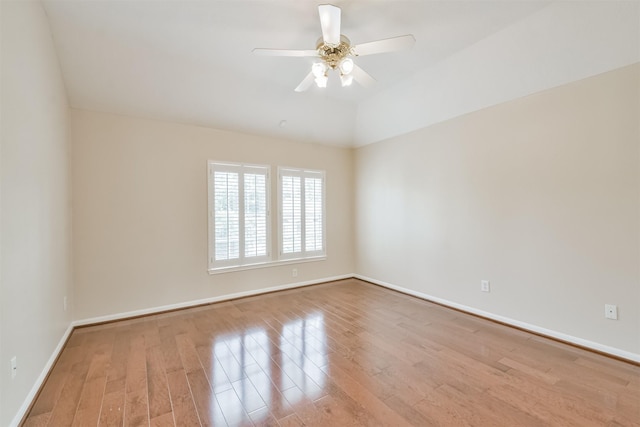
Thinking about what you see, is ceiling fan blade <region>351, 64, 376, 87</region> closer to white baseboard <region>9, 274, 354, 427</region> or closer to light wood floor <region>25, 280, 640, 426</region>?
light wood floor <region>25, 280, 640, 426</region>

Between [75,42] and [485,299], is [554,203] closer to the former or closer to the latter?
[485,299]

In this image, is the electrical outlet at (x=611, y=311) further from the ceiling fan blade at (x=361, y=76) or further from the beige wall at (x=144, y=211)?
the beige wall at (x=144, y=211)

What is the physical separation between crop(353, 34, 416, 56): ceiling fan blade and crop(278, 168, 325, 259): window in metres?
2.68

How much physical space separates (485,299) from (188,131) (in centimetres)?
443

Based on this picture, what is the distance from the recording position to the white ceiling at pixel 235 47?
2.28 m

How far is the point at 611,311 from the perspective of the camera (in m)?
2.49

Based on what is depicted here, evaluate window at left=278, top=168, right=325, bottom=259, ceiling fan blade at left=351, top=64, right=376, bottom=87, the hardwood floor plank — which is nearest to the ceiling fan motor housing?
ceiling fan blade at left=351, top=64, right=376, bottom=87

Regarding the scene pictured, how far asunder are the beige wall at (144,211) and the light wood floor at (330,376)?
0.48 meters

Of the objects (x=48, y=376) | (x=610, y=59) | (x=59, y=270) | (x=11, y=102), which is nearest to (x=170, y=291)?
(x=59, y=270)

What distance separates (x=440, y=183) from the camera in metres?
3.91

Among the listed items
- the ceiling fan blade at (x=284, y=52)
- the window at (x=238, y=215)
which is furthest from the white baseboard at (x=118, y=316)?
the ceiling fan blade at (x=284, y=52)

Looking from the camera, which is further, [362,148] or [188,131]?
[362,148]

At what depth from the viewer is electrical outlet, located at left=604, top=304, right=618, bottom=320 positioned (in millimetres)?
2467

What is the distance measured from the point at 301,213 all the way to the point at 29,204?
11.0 ft
